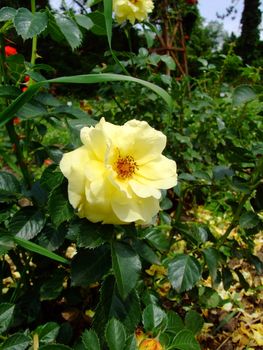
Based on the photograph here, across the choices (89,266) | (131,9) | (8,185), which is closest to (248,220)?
(89,266)

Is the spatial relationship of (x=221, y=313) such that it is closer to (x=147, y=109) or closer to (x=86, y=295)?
(x=86, y=295)

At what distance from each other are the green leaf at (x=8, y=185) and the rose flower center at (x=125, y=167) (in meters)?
0.27

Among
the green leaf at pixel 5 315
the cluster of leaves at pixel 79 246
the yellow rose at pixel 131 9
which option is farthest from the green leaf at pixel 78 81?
the yellow rose at pixel 131 9

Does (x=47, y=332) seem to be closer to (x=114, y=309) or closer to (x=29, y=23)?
(x=114, y=309)

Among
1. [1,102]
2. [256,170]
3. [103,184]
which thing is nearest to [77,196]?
[103,184]

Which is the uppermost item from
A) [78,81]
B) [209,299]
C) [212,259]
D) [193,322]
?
[78,81]

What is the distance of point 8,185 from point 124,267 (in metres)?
0.34

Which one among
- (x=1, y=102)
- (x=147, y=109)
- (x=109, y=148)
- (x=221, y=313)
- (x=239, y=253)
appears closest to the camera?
(x=109, y=148)

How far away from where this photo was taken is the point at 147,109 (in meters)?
1.92

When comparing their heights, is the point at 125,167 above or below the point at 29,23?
below

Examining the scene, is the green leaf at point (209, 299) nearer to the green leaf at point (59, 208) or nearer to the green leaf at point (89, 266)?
the green leaf at point (89, 266)

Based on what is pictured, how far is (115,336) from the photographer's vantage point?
678 millimetres

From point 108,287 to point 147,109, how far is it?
4.06 feet

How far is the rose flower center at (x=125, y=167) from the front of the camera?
693 mm
